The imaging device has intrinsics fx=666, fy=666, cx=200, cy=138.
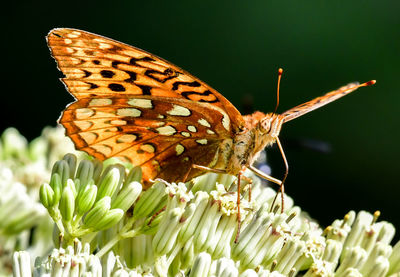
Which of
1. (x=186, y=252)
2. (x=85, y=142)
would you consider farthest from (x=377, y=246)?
(x=85, y=142)

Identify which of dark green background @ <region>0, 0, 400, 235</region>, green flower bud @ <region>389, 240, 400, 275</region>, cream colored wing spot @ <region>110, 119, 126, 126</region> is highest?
cream colored wing spot @ <region>110, 119, 126, 126</region>

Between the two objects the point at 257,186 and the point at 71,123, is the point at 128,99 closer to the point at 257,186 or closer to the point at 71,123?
the point at 71,123

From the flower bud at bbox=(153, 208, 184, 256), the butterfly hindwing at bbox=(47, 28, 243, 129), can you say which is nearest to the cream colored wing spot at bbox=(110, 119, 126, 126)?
the butterfly hindwing at bbox=(47, 28, 243, 129)

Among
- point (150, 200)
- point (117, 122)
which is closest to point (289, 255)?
point (150, 200)

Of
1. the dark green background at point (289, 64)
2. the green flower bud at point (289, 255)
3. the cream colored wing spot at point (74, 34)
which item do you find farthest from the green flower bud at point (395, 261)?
the dark green background at point (289, 64)

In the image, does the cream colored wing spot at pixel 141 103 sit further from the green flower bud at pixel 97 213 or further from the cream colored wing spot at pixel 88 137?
the green flower bud at pixel 97 213

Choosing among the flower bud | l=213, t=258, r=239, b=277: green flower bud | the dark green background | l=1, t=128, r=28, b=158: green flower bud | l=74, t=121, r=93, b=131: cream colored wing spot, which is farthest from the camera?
the dark green background

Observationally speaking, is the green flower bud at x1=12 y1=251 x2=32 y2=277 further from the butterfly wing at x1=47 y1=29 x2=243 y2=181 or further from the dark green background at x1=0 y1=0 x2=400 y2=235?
the dark green background at x1=0 y1=0 x2=400 y2=235
